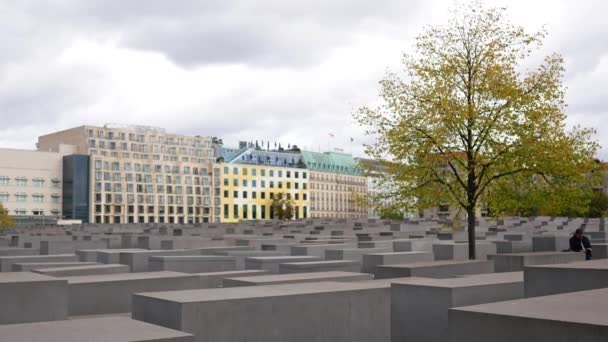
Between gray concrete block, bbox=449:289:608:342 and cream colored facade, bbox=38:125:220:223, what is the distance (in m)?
121

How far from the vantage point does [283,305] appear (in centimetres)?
1048

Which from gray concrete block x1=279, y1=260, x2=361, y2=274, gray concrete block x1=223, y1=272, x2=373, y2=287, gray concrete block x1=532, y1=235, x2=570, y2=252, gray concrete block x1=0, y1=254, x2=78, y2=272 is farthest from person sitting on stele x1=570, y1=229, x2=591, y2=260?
gray concrete block x1=0, y1=254, x2=78, y2=272

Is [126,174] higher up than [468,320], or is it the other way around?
[126,174]

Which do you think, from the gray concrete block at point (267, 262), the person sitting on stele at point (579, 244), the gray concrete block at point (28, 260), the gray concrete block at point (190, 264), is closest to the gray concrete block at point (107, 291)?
the gray concrete block at point (267, 262)

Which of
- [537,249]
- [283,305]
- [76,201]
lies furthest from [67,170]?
[283,305]

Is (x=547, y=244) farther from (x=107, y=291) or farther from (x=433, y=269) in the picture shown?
(x=107, y=291)

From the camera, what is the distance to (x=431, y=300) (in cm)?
1093

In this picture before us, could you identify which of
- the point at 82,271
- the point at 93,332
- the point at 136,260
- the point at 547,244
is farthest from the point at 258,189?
the point at 93,332

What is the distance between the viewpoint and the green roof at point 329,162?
164 m

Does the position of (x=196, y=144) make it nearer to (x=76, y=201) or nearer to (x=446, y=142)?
(x=76, y=201)

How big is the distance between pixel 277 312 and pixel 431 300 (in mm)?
2309

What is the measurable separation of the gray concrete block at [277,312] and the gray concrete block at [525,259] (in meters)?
7.35

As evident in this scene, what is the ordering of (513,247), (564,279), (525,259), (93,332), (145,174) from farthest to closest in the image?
1. (145,174)
2. (513,247)
3. (525,259)
4. (564,279)
5. (93,332)

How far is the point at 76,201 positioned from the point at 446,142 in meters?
110
